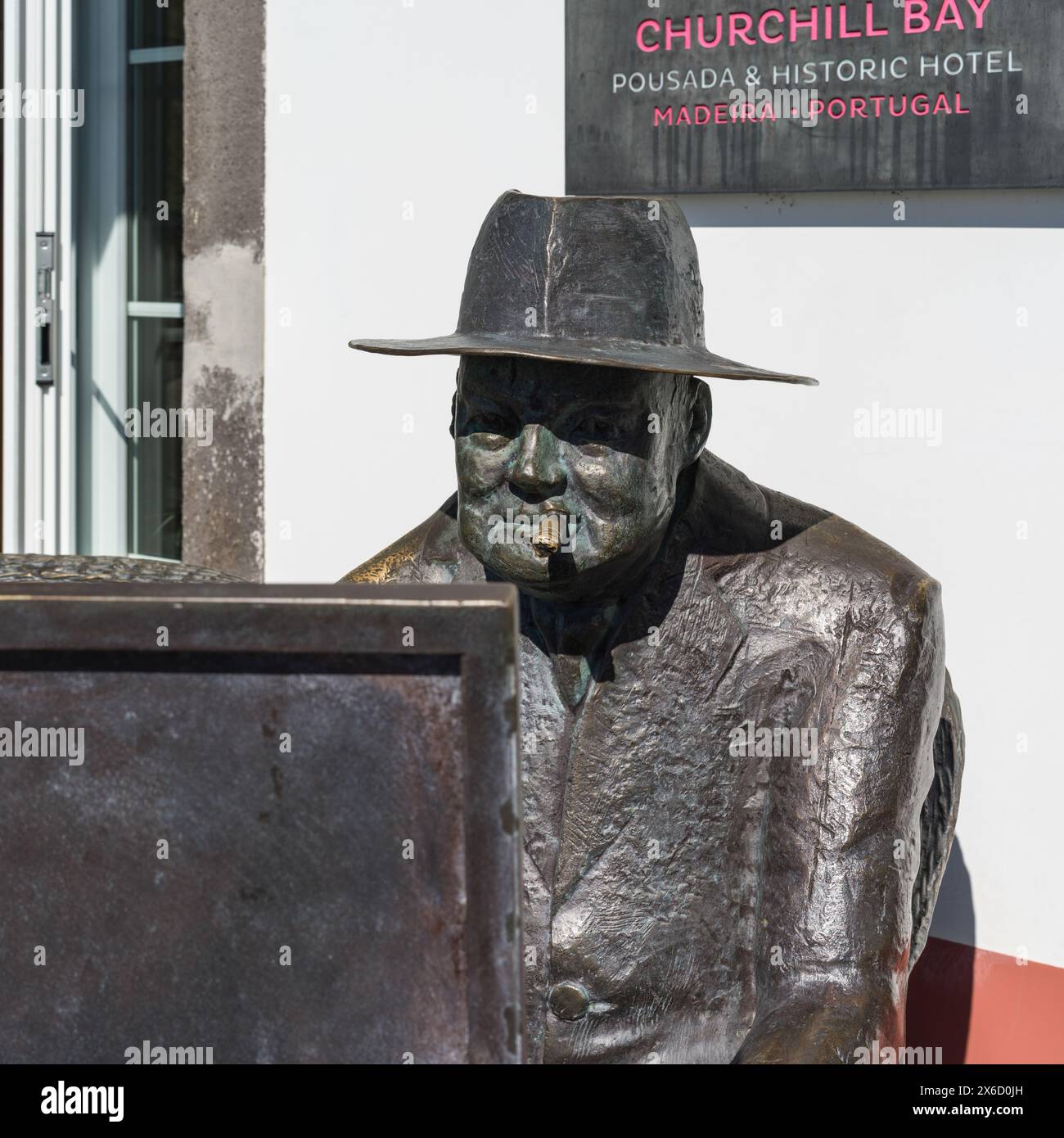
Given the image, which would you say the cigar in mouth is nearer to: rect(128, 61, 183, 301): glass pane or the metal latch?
rect(128, 61, 183, 301): glass pane

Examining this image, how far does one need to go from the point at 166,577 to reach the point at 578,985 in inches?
35.6

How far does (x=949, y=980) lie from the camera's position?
3.67 metres

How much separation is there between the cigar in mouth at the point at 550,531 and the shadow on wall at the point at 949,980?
170cm

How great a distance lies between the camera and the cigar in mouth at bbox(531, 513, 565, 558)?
225 cm

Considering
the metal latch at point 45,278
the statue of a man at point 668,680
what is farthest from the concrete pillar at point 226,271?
the statue of a man at point 668,680

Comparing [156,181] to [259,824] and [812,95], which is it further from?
[259,824]

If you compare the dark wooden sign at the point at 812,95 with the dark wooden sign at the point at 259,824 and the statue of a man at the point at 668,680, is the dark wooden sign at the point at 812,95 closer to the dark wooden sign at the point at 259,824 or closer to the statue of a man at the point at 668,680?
the statue of a man at the point at 668,680

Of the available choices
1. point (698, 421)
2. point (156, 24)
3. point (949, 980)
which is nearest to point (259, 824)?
point (698, 421)

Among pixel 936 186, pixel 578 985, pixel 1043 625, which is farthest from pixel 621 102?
pixel 578 985

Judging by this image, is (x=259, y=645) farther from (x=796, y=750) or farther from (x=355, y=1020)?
(x=796, y=750)

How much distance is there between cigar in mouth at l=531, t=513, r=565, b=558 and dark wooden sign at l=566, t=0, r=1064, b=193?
1.63 m

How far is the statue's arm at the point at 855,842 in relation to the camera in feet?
7.28

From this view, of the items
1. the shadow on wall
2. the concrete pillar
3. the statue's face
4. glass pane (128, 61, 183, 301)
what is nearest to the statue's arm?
the statue's face

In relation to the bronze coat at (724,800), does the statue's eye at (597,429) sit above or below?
above
